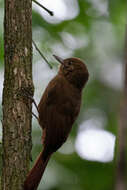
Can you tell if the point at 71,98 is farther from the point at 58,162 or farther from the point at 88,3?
the point at 88,3

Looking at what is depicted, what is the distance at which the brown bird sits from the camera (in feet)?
11.4

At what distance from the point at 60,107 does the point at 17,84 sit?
1.03 metres

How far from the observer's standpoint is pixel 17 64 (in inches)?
110

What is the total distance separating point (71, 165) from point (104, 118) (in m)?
2.74

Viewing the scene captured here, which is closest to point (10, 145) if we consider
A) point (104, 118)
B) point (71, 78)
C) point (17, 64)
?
point (17, 64)

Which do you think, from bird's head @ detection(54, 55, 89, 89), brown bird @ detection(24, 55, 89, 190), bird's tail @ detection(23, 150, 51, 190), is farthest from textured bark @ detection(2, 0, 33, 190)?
bird's head @ detection(54, 55, 89, 89)

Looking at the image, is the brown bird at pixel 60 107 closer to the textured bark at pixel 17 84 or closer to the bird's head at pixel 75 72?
the bird's head at pixel 75 72

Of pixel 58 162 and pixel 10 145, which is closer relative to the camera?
pixel 10 145

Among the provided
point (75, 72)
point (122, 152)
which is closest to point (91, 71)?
point (75, 72)

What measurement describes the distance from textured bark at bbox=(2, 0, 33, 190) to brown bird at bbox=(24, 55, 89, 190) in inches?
18.4

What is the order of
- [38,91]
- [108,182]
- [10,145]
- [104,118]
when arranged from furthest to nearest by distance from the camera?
[104,118]
[38,91]
[108,182]
[10,145]

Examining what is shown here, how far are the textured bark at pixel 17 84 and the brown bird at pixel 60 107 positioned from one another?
18.4 inches

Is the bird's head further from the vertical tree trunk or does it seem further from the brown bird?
the vertical tree trunk

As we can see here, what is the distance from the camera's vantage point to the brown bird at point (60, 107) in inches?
137
